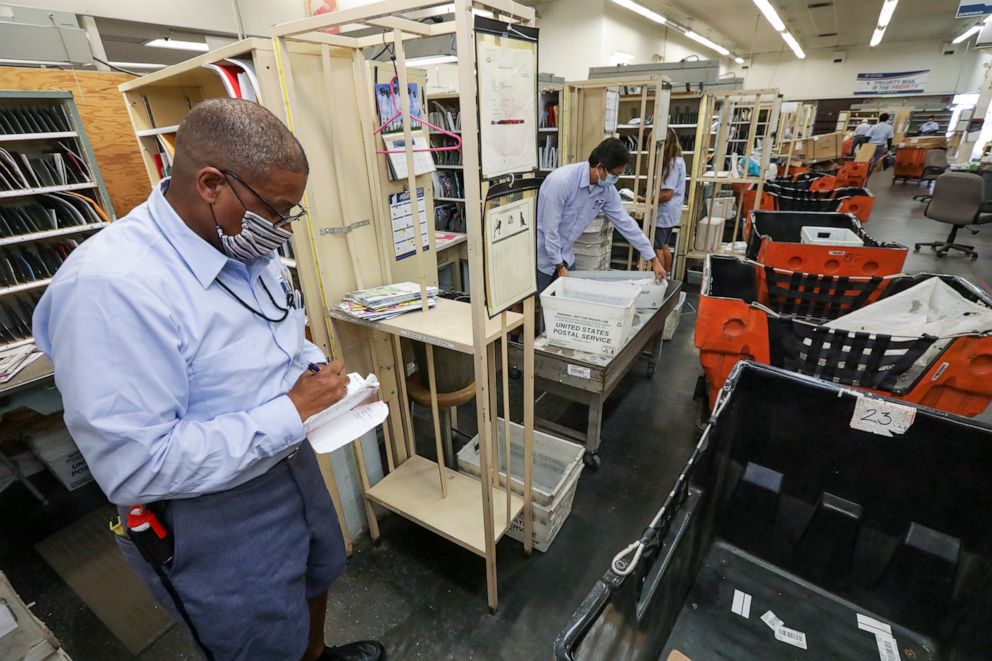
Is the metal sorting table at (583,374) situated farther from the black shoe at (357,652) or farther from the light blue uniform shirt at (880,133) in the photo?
the light blue uniform shirt at (880,133)

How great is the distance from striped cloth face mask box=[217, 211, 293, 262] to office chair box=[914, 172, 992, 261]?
315 inches

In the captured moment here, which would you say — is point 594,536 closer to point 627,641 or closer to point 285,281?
point 627,641

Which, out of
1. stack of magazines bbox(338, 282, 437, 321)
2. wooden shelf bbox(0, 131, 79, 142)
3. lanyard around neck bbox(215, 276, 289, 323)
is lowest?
stack of magazines bbox(338, 282, 437, 321)

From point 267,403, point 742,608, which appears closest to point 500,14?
point 267,403

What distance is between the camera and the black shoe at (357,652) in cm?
165

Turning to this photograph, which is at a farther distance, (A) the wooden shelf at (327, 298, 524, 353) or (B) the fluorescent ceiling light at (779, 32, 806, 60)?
(B) the fluorescent ceiling light at (779, 32, 806, 60)

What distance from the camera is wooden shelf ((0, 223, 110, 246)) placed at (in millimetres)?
2336

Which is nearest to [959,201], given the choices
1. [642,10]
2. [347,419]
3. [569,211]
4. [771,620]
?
[569,211]

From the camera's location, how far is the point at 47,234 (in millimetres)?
2447

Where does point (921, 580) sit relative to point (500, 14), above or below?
below

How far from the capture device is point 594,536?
7.38ft

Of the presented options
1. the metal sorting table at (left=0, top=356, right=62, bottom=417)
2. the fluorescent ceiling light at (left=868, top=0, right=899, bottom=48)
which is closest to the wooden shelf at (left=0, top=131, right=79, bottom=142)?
the metal sorting table at (left=0, top=356, right=62, bottom=417)

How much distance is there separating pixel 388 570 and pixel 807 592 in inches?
66.7

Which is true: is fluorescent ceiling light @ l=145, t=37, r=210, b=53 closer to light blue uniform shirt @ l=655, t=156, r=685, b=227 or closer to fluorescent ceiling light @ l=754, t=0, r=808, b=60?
light blue uniform shirt @ l=655, t=156, r=685, b=227
